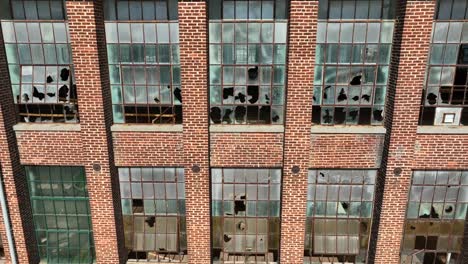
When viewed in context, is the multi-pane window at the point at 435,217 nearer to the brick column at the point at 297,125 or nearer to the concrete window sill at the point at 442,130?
the concrete window sill at the point at 442,130

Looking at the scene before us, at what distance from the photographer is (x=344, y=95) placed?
328 inches

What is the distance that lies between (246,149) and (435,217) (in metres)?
5.52

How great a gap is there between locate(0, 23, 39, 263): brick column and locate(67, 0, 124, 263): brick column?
194 centimetres

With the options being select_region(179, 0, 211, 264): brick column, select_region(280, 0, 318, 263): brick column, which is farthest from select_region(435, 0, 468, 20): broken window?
select_region(179, 0, 211, 264): brick column

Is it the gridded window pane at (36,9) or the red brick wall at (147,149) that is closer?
the gridded window pane at (36,9)

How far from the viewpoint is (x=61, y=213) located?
30.5 feet

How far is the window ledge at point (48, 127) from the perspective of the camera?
8.40 m

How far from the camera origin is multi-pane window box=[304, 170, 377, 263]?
347 inches

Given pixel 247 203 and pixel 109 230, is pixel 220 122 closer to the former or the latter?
pixel 247 203

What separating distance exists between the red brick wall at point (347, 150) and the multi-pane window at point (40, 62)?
6382 millimetres

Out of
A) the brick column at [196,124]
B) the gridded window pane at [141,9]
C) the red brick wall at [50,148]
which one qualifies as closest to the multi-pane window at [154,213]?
the brick column at [196,124]

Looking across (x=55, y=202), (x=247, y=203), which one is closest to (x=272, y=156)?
(x=247, y=203)

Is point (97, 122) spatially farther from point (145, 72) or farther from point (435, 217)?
point (435, 217)

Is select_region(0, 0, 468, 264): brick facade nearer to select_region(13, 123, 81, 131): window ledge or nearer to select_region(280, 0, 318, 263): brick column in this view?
select_region(280, 0, 318, 263): brick column
